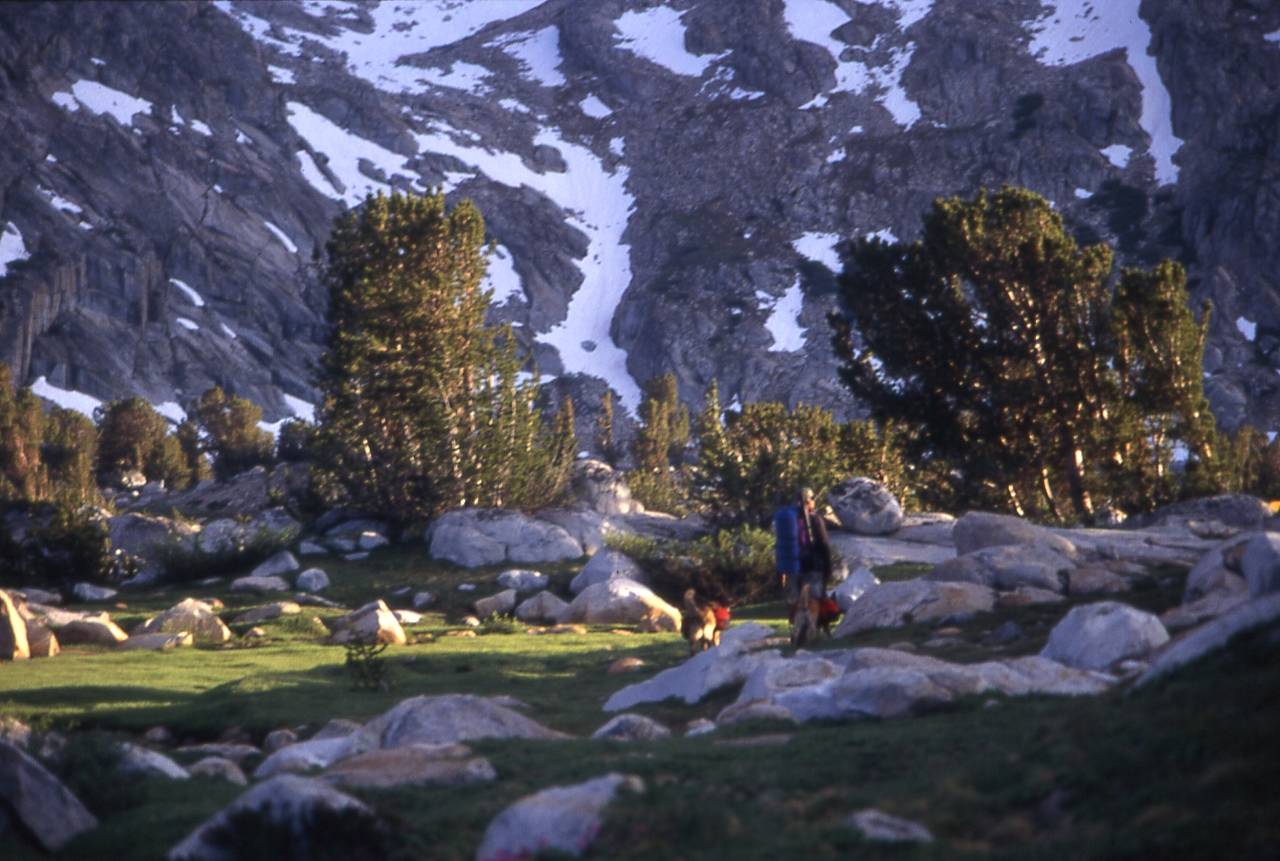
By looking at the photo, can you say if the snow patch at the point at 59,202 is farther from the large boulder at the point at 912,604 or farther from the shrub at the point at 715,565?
the large boulder at the point at 912,604

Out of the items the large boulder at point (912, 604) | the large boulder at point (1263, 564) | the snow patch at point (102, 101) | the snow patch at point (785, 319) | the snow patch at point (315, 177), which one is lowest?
the large boulder at point (912, 604)

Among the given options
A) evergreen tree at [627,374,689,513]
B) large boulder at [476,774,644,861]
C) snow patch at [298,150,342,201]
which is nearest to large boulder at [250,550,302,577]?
evergreen tree at [627,374,689,513]

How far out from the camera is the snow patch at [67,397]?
4272 inches

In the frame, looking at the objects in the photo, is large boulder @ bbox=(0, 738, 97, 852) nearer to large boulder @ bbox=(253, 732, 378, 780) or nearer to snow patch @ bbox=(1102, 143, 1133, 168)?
large boulder @ bbox=(253, 732, 378, 780)

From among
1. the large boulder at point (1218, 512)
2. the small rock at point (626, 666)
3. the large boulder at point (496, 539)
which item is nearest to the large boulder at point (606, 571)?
the large boulder at point (496, 539)

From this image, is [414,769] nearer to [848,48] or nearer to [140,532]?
A: [140,532]

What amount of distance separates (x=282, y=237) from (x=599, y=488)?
113792mm

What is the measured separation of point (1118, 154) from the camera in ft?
470

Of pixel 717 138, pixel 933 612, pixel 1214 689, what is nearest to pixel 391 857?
pixel 1214 689

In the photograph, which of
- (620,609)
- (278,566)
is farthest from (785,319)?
(620,609)

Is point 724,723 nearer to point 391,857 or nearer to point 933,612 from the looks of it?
point 391,857

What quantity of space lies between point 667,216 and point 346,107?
50420 mm

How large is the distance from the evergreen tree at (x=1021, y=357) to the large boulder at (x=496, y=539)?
33.1 ft

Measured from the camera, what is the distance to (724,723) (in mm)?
9641
